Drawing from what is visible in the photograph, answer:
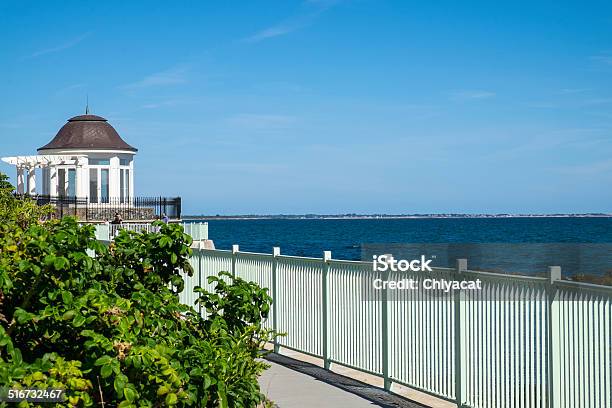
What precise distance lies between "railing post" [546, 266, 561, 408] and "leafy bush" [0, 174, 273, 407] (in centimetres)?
249

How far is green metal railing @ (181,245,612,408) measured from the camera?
7.49 meters

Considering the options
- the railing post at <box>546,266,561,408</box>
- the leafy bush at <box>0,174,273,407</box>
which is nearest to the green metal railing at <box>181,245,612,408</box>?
the railing post at <box>546,266,561,408</box>

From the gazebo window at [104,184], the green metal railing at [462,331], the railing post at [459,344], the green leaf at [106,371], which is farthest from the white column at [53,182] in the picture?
the green leaf at [106,371]

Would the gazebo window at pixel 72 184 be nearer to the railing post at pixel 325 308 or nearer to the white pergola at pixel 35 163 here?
the white pergola at pixel 35 163

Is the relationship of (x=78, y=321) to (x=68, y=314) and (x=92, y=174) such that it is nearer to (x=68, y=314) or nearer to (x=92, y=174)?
(x=68, y=314)

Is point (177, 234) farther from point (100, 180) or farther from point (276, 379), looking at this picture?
point (100, 180)

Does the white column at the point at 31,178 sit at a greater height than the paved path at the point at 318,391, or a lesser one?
greater

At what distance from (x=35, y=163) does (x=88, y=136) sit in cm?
373

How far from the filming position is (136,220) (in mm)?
44500

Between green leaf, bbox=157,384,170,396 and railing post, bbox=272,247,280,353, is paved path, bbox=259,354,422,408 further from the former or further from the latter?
green leaf, bbox=157,384,170,396

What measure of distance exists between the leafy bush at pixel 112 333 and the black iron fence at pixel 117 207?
37.7 metres

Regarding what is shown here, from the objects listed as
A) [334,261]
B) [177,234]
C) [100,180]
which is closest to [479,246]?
[100,180]

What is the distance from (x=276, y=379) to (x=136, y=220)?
34451 mm

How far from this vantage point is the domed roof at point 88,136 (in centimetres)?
4700
